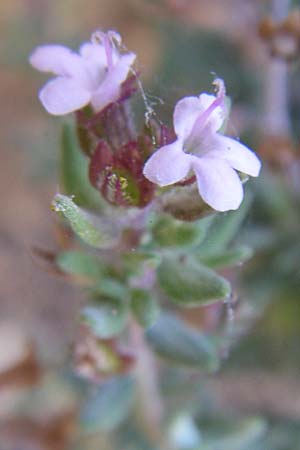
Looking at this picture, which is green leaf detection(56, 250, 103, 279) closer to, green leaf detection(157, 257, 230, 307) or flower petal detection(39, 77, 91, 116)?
green leaf detection(157, 257, 230, 307)

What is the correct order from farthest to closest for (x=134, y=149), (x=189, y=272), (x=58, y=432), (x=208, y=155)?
(x=58, y=432), (x=189, y=272), (x=134, y=149), (x=208, y=155)

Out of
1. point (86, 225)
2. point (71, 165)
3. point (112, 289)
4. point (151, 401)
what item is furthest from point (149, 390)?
point (86, 225)

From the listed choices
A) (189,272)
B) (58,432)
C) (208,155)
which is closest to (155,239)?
(189,272)

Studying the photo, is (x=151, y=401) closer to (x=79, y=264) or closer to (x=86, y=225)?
(x=79, y=264)

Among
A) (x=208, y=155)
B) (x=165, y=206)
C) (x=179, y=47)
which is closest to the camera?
(x=208, y=155)

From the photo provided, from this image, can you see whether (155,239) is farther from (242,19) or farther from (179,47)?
(179,47)
